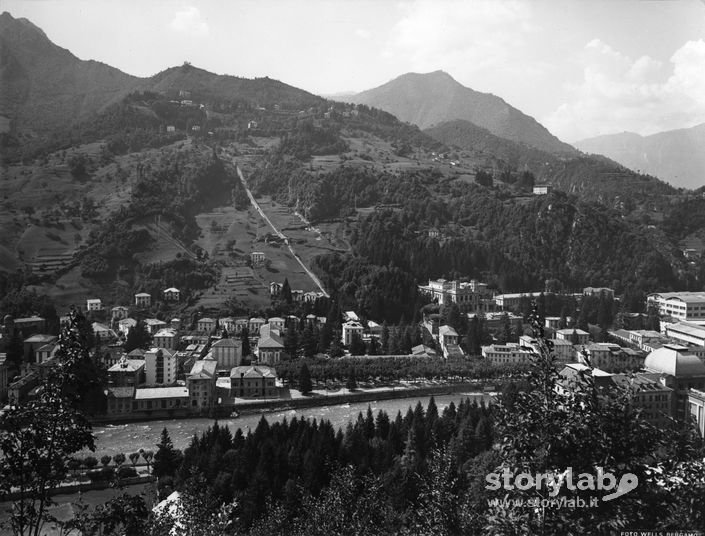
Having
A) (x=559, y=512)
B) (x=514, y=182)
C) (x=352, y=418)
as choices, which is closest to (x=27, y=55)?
(x=514, y=182)

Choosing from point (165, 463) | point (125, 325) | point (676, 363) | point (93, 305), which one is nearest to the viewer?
point (165, 463)

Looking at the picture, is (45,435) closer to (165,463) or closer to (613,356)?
(165,463)

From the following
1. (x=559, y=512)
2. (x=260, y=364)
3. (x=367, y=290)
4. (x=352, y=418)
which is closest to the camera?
(x=559, y=512)

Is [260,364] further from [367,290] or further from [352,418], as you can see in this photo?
[367,290]

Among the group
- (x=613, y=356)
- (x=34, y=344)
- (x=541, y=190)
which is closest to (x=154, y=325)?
(x=34, y=344)

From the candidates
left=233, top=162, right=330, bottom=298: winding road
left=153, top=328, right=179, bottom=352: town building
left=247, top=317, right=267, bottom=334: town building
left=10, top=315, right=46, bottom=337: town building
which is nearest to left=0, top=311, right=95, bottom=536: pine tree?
left=153, top=328, right=179, bottom=352: town building

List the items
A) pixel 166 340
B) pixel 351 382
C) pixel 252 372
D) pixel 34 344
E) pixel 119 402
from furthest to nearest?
pixel 166 340
pixel 34 344
pixel 351 382
pixel 252 372
pixel 119 402
